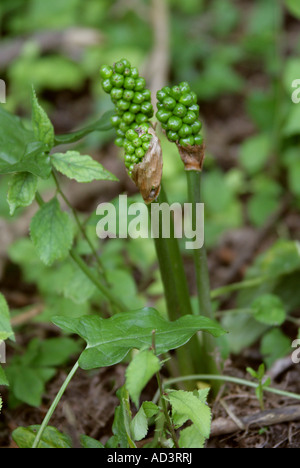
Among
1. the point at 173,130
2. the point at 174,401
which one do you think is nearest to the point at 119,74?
the point at 173,130

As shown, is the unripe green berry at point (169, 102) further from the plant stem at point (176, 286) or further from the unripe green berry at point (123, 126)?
the plant stem at point (176, 286)

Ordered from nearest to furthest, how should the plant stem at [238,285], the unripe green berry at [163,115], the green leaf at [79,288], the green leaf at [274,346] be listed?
the unripe green berry at [163,115] < the green leaf at [79,288] < the green leaf at [274,346] < the plant stem at [238,285]

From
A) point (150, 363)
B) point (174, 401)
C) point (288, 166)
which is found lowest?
point (174, 401)

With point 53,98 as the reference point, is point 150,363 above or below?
below

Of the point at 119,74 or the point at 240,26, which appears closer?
the point at 119,74

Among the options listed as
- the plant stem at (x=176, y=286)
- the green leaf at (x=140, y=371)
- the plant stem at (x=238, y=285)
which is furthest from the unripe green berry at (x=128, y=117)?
the plant stem at (x=238, y=285)

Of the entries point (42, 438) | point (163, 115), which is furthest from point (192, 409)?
point (163, 115)

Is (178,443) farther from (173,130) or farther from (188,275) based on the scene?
(188,275)
